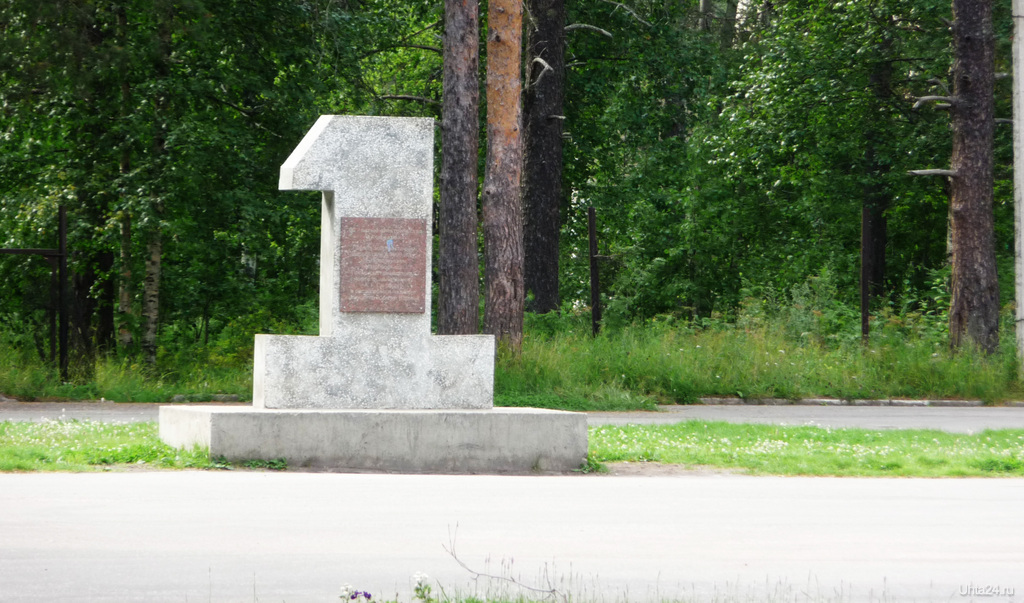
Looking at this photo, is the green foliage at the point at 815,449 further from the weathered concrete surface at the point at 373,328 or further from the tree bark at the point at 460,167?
the tree bark at the point at 460,167

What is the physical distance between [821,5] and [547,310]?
11.1m

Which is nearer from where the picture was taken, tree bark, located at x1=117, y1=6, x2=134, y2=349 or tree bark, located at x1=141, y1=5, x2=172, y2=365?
tree bark, located at x1=117, y1=6, x2=134, y2=349

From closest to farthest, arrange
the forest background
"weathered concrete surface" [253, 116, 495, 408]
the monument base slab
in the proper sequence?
the monument base slab, "weathered concrete surface" [253, 116, 495, 408], the forest background

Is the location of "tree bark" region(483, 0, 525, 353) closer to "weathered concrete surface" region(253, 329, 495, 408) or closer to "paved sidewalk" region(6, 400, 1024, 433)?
"paved sidewalk" region(6, 400, 1024, 433)

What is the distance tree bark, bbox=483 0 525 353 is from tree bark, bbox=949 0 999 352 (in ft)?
26.7

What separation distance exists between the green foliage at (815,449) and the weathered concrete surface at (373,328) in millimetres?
1570

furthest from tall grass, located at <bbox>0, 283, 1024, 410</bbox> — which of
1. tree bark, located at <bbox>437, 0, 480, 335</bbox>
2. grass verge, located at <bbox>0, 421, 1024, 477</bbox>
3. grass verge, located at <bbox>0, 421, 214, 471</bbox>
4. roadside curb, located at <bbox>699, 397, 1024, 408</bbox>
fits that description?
grass verge, located at <bbox>0, 421, 214, 471</bbox>

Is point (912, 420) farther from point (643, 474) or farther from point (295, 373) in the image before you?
point (295, 373)

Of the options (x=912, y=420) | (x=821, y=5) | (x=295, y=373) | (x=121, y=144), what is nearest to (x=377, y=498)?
(x=295, y=373)

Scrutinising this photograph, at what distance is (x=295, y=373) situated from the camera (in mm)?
9758

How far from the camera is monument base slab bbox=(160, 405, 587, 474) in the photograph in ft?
29.9

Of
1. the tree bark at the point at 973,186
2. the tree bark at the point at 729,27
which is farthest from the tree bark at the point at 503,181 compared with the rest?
the tree bark at the point at 729,27

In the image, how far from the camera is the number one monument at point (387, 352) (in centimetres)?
950

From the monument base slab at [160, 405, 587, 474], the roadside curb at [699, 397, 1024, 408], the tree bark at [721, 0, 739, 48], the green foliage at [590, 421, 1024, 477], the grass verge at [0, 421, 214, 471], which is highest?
the tree bark at [721, 0, 739, 48]
